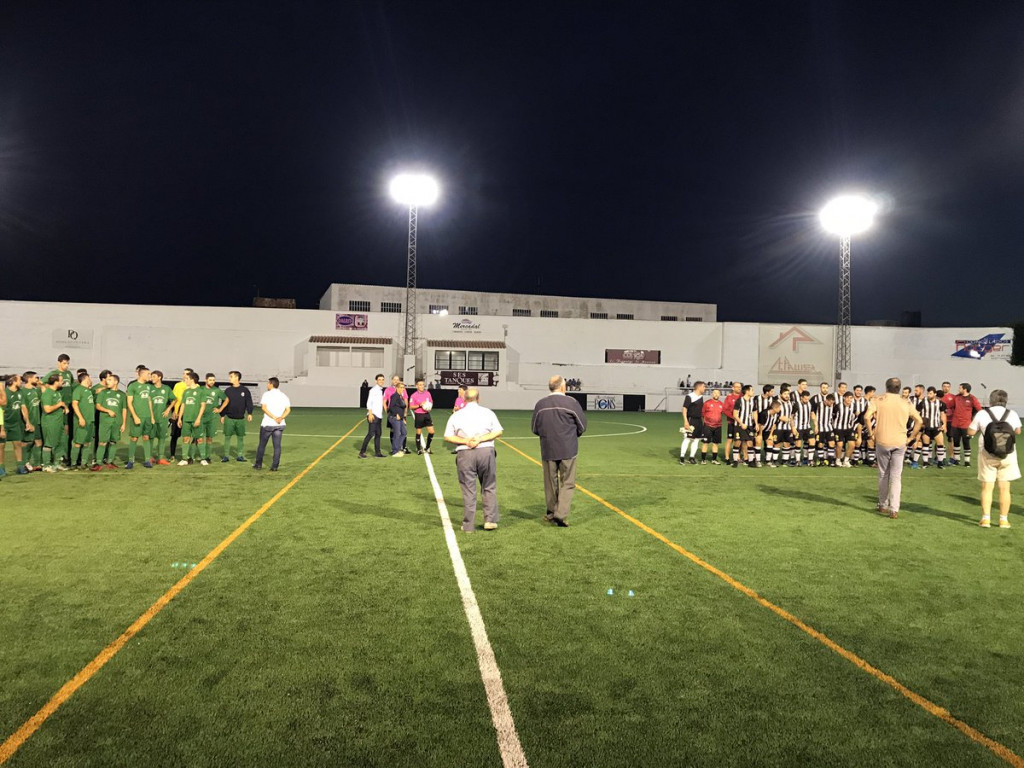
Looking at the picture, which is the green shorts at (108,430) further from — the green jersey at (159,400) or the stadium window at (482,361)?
the stadium window at (482,361)

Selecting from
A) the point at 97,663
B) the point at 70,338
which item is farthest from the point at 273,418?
the point at 70,338

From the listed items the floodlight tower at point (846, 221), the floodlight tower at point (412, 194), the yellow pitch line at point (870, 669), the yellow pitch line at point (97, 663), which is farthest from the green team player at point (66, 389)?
the floodlight tower at point (846, 221)

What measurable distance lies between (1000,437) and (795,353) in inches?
1712

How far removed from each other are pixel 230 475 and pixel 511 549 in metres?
→ 7.50

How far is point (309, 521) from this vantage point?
837 centimetres

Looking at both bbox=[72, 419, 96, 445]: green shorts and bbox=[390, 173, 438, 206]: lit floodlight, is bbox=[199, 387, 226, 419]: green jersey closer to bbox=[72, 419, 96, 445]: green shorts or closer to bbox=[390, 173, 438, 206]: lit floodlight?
bbox=[72, 419, 96, 445]: green shorts

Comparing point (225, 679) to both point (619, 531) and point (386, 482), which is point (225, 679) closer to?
point (619, 531)

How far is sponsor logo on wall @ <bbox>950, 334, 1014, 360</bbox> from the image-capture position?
4703 centimetres

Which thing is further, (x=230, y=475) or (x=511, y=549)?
(x=230, y=475)

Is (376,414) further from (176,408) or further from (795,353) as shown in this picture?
(795,353)

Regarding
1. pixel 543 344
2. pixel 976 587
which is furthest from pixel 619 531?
pixel 543 344

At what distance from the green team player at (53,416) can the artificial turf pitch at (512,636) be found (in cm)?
340

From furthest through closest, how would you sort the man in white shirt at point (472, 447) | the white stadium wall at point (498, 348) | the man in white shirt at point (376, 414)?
1. the white stadium wall at point (498, 348)
2. the man in white shirt at point (376, 414)
3. the man in white shirt at point (472, 447)

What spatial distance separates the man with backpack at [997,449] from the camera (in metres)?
8.08
